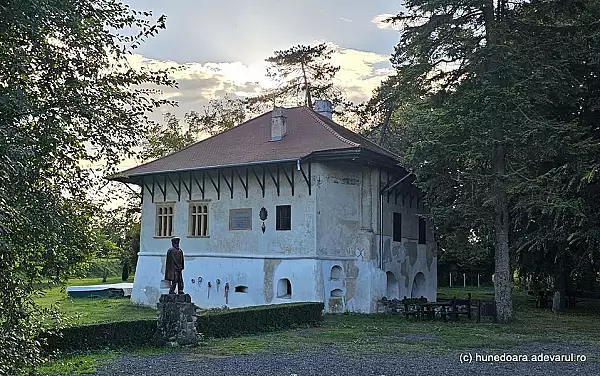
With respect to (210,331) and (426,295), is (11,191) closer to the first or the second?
(210,331)

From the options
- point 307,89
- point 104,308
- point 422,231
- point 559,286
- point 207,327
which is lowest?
point 104,308

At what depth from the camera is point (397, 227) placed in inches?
1021

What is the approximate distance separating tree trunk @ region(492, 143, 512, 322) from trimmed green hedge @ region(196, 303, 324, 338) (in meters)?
5.44

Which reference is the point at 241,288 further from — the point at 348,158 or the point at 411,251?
the point at 411,251

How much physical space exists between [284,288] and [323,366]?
40.7 feet

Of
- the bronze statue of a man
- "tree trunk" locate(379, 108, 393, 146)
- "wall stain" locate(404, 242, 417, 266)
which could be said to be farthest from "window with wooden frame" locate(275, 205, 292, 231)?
"tree trunk" locate(379, 108, 393, 146)

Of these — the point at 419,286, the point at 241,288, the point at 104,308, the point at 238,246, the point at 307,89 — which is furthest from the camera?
the point at 307,89

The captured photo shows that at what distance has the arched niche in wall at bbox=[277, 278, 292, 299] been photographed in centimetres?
2375

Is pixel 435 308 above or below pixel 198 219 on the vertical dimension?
below

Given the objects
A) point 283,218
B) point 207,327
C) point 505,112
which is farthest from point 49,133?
point 283,218

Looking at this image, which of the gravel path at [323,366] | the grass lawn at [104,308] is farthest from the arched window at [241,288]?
the gravel path at [323,366]

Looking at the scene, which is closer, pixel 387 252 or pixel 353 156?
pixel 353 156

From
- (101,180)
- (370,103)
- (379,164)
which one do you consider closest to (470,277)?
(370,103)

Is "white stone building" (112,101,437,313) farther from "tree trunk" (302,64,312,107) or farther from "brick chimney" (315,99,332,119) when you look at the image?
"tree trunk" (302,64,312,107)
